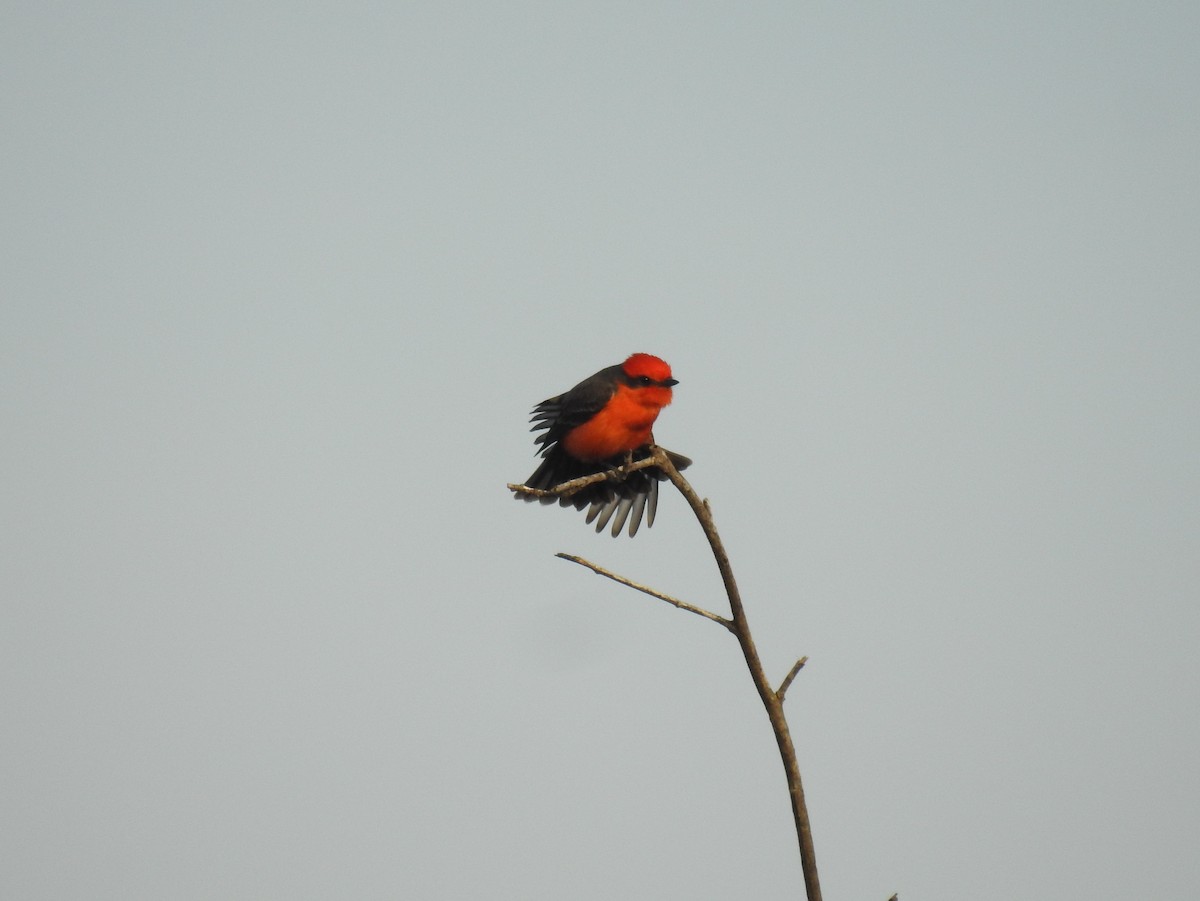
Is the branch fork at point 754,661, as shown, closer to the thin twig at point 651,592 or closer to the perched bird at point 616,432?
the thin twig at point 651,592

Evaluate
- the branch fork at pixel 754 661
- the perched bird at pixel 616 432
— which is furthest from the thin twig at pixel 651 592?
the perched bird at pixel 616 432

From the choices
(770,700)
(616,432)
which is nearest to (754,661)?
(770,700)

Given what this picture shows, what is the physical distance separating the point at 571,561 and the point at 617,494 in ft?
11.4

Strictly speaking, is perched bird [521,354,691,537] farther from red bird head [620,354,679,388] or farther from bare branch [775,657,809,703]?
bare branch [775,657,809,703]

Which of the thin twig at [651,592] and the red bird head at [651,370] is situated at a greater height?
the red bird head at [651,370]

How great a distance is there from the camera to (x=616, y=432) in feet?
22.9

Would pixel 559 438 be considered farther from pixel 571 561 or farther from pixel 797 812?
pixel 797 812

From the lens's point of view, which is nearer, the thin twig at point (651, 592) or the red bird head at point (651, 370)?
the thin twig at point (651, 592)

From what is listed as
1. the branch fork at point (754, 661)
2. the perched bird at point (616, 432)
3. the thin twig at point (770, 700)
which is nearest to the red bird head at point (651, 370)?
the perched bird at point (616, 432)

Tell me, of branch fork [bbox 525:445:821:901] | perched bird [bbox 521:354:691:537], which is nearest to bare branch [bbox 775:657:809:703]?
branch fork [bbox 525:445:821:901]

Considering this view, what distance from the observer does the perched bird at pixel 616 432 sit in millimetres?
6961

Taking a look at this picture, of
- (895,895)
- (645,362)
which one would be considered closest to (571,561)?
(895,895)

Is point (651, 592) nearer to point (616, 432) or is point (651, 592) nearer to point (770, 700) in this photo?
point (770, 700)

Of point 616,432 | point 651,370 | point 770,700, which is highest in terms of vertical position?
point 651,370
